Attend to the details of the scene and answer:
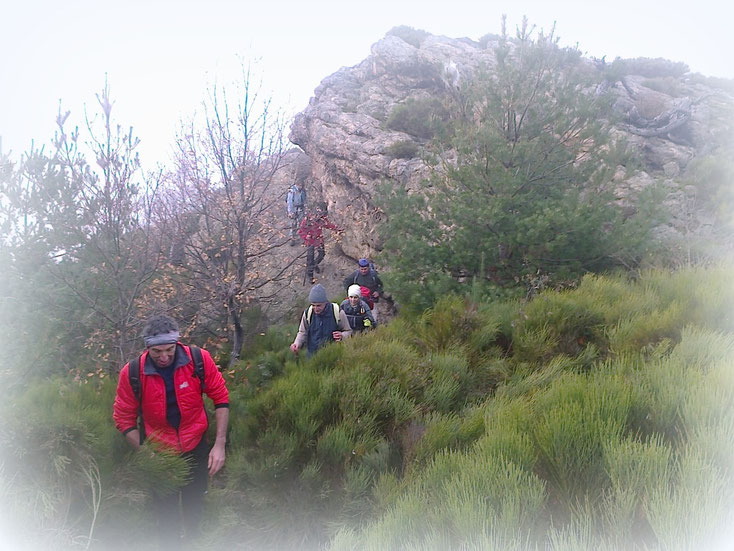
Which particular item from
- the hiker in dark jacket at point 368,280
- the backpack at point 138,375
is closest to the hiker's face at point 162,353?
the backpack at point 138,375

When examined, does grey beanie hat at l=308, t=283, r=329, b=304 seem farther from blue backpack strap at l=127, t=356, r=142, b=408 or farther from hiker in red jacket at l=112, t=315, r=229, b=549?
blue backpack strap at l=127, t=356, r=142, b=408

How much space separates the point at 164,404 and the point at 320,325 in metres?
2.68

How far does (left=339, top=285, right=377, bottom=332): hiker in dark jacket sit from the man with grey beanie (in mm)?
653

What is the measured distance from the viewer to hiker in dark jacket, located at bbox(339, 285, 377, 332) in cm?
629

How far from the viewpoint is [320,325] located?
5.50 m

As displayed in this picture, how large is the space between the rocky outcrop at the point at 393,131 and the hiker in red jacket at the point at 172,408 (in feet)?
25.7

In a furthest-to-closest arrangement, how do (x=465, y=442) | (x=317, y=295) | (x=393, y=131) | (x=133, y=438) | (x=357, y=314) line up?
1. (x=393, y=131)
2. (x=357, y=314)
3. (x=317, y=295)
4. (x=465, y=442)
5. (x=133, y=438)

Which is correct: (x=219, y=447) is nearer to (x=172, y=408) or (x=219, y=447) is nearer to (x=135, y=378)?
(x=172, y=408)

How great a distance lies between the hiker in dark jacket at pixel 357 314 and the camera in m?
6.29

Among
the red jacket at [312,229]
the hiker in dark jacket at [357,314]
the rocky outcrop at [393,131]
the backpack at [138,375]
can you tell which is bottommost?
the hiker in dark jacket at [357,314]

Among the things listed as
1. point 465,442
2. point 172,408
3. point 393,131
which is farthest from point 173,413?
point 393,131

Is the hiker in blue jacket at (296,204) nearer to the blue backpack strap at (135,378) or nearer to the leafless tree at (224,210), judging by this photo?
the leafless tree at (224,210)

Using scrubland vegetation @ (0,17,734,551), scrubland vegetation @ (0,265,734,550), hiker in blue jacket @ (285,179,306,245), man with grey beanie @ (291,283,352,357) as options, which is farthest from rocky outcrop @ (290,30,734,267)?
scrubland vegetation @ (0,265,734,550)

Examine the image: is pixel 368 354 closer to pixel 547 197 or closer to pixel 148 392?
pixel 148 392
